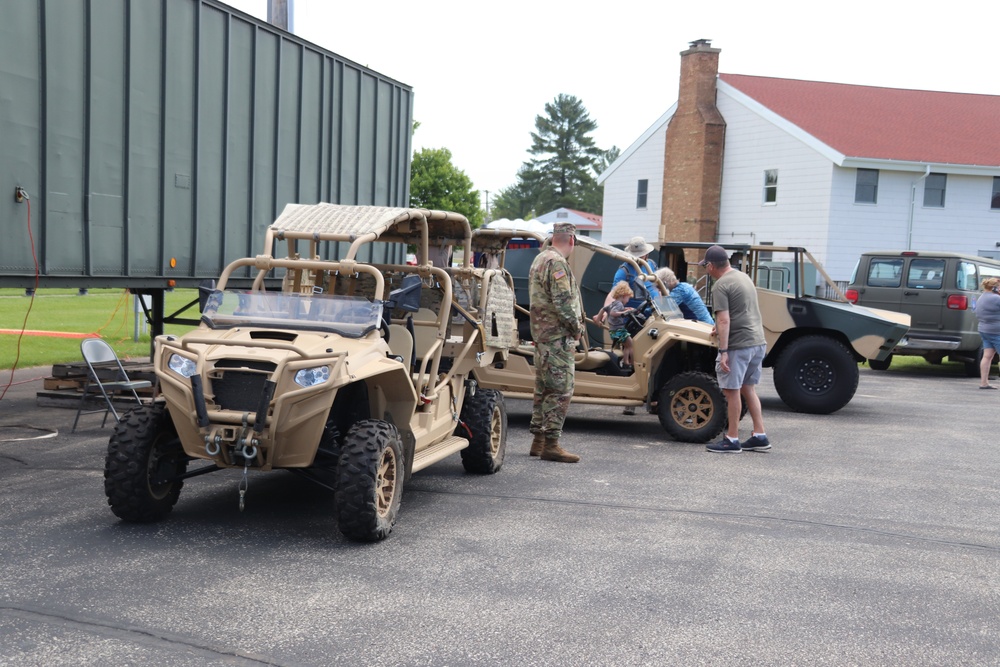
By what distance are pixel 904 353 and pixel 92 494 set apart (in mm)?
14239

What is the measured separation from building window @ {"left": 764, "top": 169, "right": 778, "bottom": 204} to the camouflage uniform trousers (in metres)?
25.7

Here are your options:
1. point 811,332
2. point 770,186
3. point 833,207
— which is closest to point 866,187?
point 833,207

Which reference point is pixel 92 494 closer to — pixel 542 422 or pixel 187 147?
pixel 542 422

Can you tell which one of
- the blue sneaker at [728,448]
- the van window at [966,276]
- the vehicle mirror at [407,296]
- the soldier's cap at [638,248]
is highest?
the soldier's cap at [638,248]

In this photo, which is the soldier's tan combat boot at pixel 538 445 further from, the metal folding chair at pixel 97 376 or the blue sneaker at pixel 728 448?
the metal folding chair at pixel 97 376

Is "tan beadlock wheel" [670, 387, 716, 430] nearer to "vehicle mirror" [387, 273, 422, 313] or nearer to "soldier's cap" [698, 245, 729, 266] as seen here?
"soldier's cap" [698, 245, 729, 266]

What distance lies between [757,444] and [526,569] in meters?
4.67

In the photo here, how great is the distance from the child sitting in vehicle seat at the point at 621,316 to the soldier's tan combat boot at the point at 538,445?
1903mm

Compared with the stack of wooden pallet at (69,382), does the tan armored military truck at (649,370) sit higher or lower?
higher

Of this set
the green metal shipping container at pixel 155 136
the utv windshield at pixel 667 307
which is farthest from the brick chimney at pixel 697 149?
the utv windshield at pixel 667 307

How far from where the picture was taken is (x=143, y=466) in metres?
5.92

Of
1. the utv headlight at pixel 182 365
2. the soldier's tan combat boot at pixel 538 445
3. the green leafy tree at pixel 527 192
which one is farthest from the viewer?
the green leafy tree at pixel 527 192

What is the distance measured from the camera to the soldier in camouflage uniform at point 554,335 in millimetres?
8656

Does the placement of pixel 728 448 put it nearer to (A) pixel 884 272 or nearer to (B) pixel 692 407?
(B) pixel 692 407
